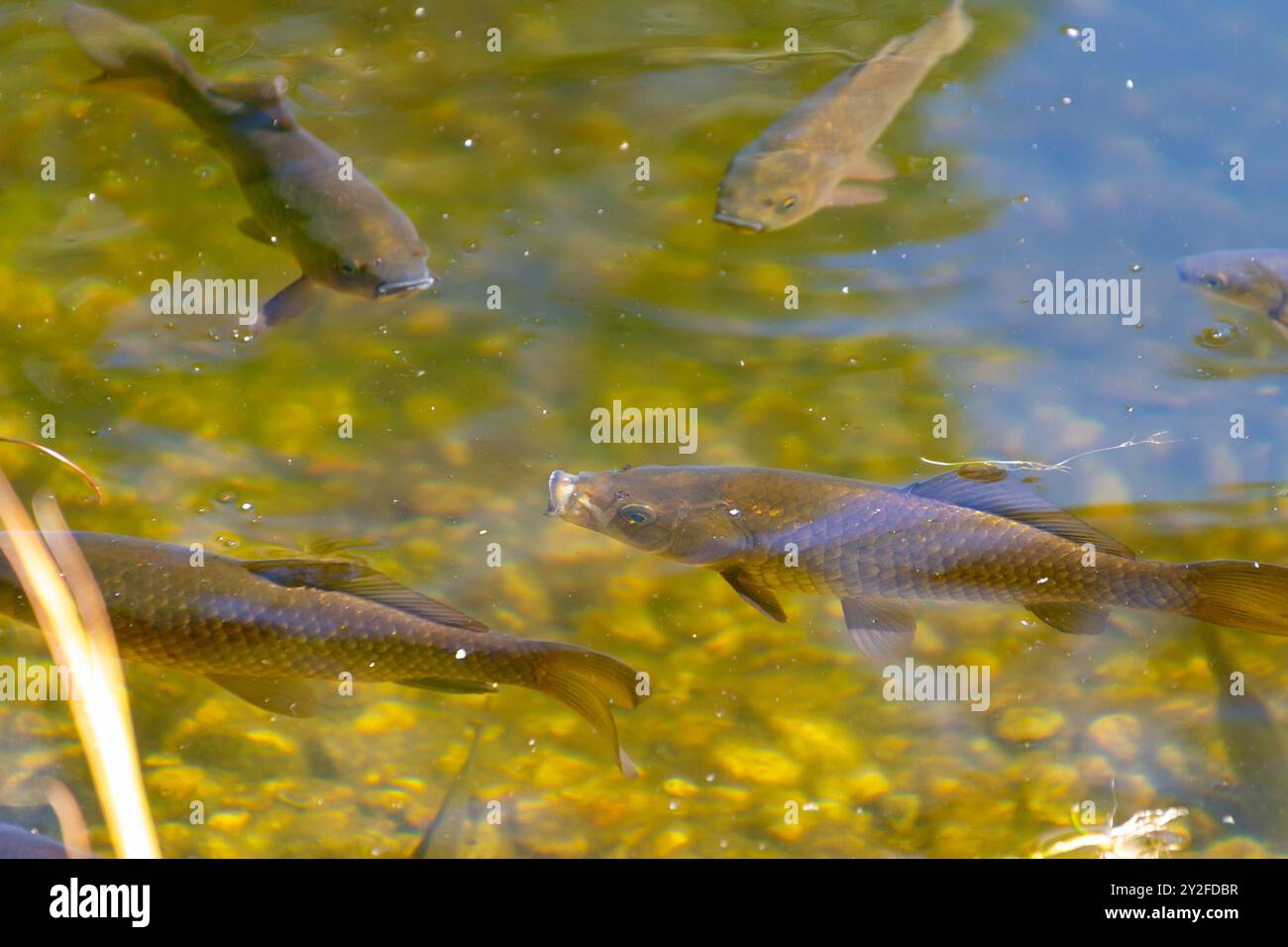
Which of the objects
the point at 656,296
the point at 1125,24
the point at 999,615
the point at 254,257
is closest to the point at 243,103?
the point at 254,257

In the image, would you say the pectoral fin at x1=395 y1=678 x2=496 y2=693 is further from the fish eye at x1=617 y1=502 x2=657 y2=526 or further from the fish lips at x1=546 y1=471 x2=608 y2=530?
the fish eye at x1=617 y1=502 x2=657 y2=526

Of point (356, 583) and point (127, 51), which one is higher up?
point (127, 51)

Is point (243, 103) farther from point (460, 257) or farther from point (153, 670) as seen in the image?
point (153, 670)

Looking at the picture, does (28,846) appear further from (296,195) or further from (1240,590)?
(1240,590)

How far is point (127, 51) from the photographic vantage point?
14.0ft

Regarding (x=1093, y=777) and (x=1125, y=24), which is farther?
(x=1125, y=24)

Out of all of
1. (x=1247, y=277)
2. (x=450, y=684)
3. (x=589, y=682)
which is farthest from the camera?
(x=1247, y=277)

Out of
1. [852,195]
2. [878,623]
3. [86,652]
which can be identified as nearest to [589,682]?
[878,623]

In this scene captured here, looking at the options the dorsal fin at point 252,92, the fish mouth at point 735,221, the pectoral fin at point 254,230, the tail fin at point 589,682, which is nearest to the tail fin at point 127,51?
the dorsal fin at point 252,92

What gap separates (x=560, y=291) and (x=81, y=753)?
275cm

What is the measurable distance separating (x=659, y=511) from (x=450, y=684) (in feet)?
3.09

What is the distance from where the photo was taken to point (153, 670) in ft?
13.3

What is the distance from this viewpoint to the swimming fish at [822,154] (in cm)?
404
